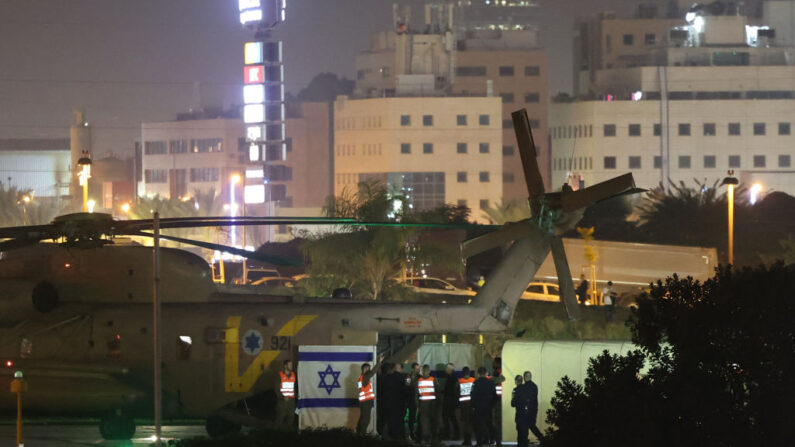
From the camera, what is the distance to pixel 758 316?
707 inches

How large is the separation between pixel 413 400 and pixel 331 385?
2066 mm

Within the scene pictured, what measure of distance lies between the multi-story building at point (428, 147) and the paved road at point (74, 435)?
125592mm

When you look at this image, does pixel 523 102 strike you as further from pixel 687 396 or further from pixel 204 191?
pixel 687 396

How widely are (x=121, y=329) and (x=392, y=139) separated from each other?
13184 centimetres

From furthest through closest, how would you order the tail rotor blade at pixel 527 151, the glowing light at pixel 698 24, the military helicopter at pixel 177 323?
Result: 1. the glowing light at pixel 698 24
2. the military helicopter at pixel 177 323
3. the tail rotor blade at pixel 527 151

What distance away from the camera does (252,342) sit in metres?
26.7

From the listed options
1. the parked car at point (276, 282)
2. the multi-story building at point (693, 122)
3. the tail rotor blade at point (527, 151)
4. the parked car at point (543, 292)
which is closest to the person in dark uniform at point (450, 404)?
the tail rotor blade at point (527, 151)

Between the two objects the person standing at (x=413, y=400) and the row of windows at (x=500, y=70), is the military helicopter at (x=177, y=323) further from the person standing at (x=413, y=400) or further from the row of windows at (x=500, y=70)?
the row of windows at (x=500, y=70)

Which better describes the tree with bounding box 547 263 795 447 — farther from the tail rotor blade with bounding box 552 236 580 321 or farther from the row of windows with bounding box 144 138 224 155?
the row of windows with bounding box 144 138 224 155

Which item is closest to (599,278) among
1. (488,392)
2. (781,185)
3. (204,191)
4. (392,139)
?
(488,392)

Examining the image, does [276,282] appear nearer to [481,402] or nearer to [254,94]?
[481,402]

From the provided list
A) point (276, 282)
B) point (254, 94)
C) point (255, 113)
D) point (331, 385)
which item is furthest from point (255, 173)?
point (331, 385)

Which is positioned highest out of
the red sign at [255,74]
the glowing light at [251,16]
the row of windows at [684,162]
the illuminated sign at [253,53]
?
the glowing light at [251,16]

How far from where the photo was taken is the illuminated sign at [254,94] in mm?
138750
